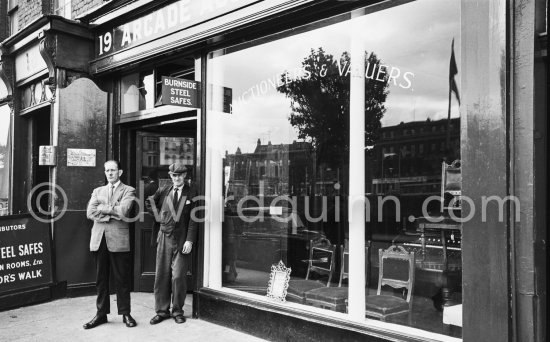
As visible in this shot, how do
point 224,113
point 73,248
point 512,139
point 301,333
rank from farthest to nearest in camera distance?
point 73,248 < point 224,113 < point 301,333 < point 512,139

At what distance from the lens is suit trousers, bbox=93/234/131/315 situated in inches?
201

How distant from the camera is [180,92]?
5309 mm

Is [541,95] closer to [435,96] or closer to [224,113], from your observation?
[224,113]

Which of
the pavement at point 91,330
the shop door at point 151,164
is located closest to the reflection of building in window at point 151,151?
the shop door at point 151,164

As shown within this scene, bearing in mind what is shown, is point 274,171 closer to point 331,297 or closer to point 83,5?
point 331,297

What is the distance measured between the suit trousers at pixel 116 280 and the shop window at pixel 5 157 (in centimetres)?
519

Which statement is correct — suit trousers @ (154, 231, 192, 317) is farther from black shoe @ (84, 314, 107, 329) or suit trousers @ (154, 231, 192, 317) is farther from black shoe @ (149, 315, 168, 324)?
black shoe @ (84, 314, 107, 329)

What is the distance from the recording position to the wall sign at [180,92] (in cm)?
519

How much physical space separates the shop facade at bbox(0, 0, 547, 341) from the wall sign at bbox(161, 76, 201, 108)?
35 mm

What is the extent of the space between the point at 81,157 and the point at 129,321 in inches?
107

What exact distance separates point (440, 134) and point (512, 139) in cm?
506

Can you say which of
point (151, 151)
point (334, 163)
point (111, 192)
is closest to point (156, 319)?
point (111, 192)

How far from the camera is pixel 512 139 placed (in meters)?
3.11

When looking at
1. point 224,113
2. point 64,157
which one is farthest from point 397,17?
point 64,157
